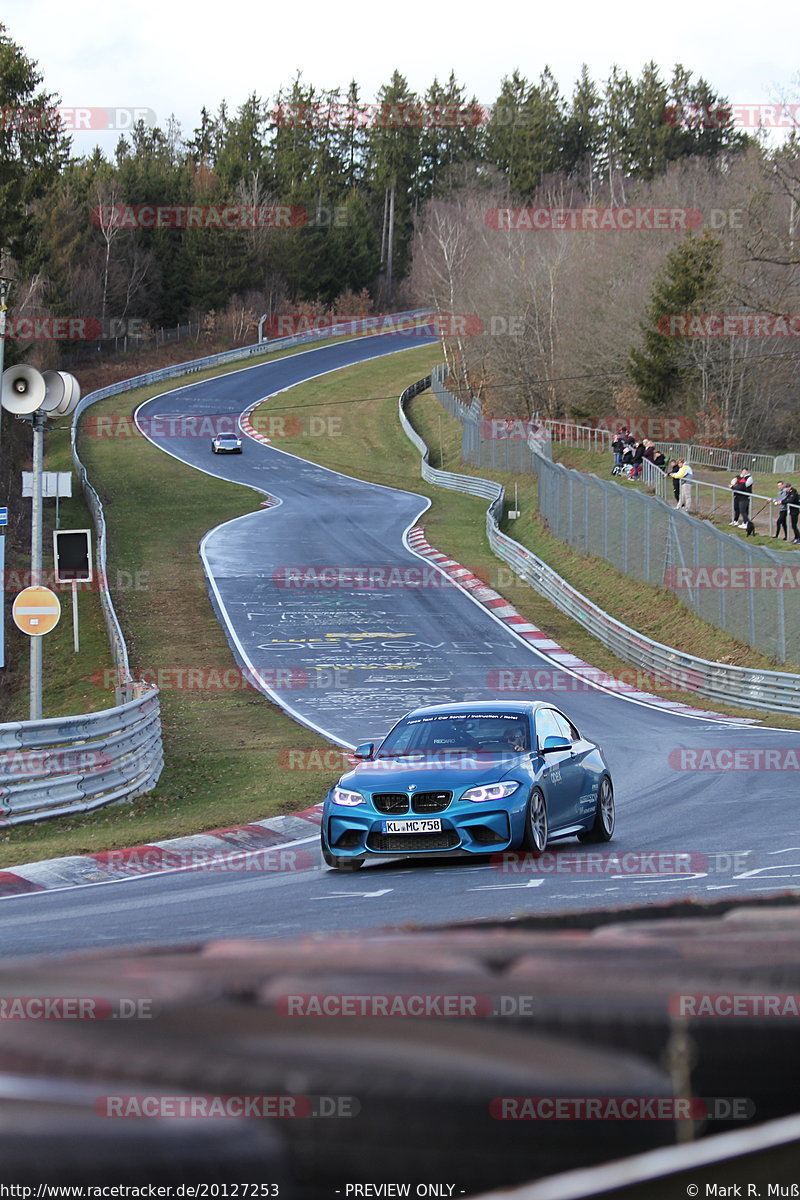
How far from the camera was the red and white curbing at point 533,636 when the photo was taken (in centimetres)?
2912

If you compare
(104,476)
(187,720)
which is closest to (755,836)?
(187,720)

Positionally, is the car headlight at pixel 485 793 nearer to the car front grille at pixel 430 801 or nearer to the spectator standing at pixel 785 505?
the car front grille at pixel 430 801

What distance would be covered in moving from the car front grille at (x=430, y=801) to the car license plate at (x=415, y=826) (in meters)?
0.10

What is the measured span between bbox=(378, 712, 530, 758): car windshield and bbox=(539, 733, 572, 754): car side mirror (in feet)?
0.62

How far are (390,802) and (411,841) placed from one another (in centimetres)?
39

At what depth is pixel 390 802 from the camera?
11.8 metres

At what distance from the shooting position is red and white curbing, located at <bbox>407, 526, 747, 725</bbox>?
95.6ft
